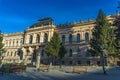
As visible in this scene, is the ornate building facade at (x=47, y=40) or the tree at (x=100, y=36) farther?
the ornate building facade at (x=47, y=40)

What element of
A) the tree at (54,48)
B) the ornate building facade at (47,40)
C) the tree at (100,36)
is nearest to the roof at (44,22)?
the ornate building facade at (47,40)

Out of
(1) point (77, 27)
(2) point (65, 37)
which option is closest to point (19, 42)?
(2) point (65, 37)

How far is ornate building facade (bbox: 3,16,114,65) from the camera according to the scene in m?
55.4

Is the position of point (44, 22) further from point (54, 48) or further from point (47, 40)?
point (54, 48)

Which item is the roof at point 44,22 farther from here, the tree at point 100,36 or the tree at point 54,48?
the tree at point 100,36

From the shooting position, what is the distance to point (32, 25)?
73.0 metres

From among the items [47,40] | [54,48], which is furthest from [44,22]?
[54,48]

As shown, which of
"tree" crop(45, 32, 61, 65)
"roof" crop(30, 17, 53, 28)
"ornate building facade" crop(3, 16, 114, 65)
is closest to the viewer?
"tree" crop(45, 32, 61, 65)

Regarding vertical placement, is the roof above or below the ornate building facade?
above

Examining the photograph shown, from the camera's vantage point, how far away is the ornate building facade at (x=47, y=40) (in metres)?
55.4

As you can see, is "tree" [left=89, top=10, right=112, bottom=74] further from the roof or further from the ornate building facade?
the roof

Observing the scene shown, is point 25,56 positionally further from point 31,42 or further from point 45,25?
point 45,25

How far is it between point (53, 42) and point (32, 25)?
1062 inches

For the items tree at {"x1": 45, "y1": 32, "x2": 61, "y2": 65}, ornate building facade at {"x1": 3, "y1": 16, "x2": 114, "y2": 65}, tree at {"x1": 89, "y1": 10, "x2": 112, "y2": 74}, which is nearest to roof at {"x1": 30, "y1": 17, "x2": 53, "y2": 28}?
ornate building facade at {"x1": 3, "y1": 16, "x2": 114, "y2": 65}
